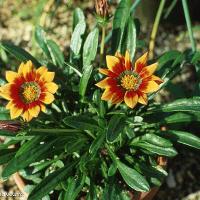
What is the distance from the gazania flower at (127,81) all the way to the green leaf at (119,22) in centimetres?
30

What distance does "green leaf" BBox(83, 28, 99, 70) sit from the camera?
66.1 inches

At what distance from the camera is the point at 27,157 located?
59.1 inches

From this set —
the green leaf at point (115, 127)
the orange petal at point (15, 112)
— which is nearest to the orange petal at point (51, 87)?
the orange petal at point (15, 112)

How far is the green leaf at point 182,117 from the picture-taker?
5.45 feet

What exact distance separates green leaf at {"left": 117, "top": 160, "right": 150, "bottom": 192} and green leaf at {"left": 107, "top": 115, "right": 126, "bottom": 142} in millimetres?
168

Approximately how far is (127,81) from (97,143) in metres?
0.23

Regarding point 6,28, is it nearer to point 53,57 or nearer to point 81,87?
point 53,57

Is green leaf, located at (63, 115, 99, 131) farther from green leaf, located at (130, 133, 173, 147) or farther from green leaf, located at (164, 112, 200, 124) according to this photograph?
green leaf, located at (164, 112, 200, 124)

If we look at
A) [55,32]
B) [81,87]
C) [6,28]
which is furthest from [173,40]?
[81,87]

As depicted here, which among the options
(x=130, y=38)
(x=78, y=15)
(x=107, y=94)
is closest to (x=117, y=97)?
(x=107, y=94)

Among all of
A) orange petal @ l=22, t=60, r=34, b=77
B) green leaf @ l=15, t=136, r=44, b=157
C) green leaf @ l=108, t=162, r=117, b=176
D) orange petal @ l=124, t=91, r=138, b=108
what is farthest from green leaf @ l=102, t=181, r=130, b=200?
orange petal @ l=22, t=60, r=34, b=77

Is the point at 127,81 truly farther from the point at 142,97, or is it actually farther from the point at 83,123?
the point at 83,123

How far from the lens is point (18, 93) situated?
55.9 inches

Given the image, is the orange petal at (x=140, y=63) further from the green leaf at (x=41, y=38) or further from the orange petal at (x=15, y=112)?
the green leaf at (x=41, y=38)
